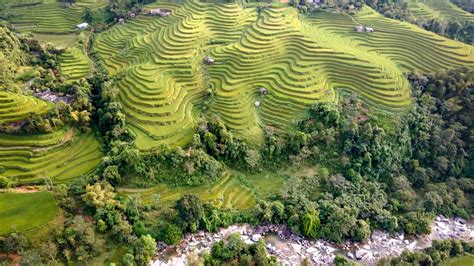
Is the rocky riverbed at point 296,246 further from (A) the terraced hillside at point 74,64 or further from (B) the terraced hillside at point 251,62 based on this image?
(A) the terraced hillside at point 74,64

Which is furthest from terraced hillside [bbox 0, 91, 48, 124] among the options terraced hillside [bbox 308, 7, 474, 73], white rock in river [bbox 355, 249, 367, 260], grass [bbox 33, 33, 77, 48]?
terraced hillside [bbox 308, 7, 474, 73]

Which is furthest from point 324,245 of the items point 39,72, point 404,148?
point 39,72

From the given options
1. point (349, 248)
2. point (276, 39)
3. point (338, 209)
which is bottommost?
point (349, 248)

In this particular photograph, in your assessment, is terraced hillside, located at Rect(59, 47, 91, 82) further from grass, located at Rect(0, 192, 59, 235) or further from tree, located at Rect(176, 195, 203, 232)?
Result: tree, located at Rect(176, 195, 203, 232)

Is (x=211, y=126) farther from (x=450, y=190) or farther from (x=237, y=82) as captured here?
(x=450, y=190)

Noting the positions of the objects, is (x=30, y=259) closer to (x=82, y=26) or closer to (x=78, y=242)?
(x=78, y=242)

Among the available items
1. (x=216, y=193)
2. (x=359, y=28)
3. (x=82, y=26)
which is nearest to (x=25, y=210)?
(x=216, y=193)
